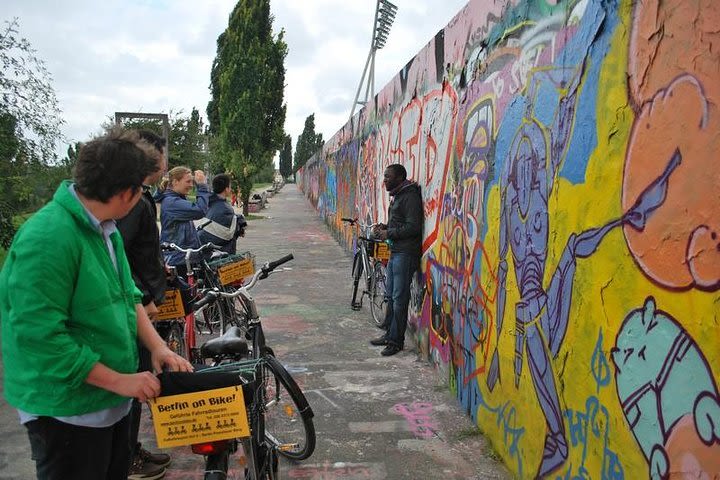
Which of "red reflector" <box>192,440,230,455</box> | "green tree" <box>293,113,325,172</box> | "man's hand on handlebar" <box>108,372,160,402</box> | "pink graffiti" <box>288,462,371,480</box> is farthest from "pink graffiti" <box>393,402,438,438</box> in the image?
"green tree" <box>293,113,325,172</box>

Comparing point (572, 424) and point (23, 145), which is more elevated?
point (23, 145)

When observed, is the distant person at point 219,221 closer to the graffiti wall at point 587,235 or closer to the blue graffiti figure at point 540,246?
the graffiti wall at point 587,235

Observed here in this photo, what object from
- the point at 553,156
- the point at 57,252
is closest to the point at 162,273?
the point at 57,252

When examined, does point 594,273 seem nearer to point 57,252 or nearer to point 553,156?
point 553,156

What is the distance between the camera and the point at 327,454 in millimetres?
3402

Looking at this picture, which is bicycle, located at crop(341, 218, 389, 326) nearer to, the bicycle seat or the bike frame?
the bike frame

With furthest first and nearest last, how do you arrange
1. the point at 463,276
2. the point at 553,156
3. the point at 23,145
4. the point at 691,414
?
the point at 23,145, the point at 463,276, the point at 553,156, the point at 691,414

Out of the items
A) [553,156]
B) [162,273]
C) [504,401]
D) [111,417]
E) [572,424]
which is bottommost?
[504,401]

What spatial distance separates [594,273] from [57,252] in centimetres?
191

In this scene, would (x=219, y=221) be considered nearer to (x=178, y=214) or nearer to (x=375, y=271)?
(x=178, y=214)

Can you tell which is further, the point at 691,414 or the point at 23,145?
the point at 23,145

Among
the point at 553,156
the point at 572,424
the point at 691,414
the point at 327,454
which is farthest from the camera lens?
the point at 327,454

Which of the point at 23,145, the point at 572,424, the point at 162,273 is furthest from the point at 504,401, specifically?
the point at 23,145

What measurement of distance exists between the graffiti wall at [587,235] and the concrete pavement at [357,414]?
26 centimetres
